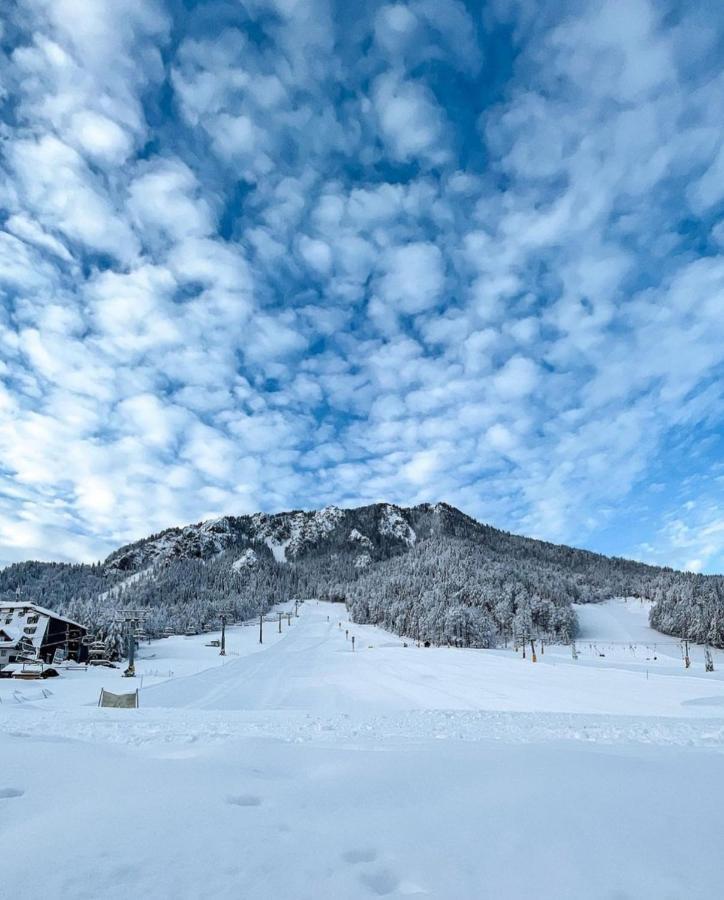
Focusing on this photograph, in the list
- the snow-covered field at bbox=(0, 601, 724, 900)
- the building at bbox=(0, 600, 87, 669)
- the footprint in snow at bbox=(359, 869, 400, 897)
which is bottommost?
the footprint in snow at bbox=(359, 869, 400, 897)

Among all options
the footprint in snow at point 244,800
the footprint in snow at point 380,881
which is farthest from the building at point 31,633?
the footprint in snow at point 380,881

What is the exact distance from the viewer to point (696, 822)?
17.3ft

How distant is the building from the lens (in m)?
53.0

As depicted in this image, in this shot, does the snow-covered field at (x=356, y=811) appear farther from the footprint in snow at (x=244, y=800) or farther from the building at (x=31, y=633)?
the building at (x=31, y=633)

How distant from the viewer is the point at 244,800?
5945mm

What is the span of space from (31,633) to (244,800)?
62.2m

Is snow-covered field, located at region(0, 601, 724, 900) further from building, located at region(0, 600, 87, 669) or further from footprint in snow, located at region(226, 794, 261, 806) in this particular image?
building, located at region(0, 600, 87, 669)

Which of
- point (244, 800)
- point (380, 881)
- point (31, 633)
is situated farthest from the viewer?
point (31, 633)

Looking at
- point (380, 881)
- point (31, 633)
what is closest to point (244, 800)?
point (380, 881)

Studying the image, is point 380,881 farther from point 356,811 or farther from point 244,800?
point 244,800

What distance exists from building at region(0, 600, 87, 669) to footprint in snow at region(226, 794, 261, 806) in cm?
5775

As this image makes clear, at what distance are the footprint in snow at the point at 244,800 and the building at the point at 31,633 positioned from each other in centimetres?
5775

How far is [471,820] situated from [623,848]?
1.45m

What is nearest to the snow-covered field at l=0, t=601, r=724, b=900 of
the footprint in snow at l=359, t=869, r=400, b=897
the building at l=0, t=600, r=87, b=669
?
the footprint in snow at l=359, t=869, r=400, b=897
